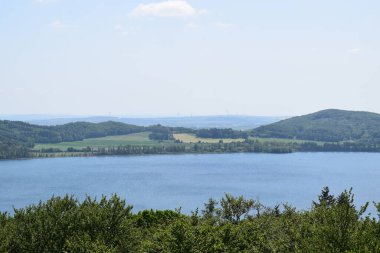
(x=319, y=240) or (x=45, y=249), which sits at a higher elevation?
(x=319, y=240)

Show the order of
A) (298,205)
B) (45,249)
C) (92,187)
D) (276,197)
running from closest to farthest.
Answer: (45,249) → (298,205) → (276,197) → (92,187)

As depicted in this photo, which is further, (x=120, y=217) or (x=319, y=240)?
(x=120, y=217)

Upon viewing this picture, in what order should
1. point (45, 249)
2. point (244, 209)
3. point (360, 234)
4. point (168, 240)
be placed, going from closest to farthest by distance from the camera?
1. point (360, 234)
2. point (168, 240)
3. point (45, 249)
4. point (244, 209)

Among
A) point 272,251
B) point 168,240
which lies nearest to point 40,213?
point 168,240

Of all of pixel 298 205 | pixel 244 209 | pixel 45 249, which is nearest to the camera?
pixel 45 249

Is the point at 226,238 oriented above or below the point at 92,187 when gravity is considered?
above

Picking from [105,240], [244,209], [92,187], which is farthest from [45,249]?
[92,187]

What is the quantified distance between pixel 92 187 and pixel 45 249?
16122 centimetres

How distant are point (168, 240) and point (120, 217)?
5.75 meters

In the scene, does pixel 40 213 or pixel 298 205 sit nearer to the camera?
pixel 40 213

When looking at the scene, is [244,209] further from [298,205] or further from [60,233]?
[298,205]

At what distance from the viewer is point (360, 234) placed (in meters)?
29.5

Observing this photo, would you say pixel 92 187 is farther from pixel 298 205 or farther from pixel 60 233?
pixel 60 233

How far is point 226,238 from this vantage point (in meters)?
40.2
